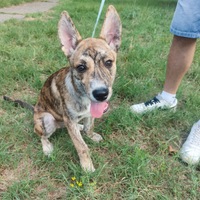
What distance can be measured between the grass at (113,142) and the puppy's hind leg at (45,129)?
0.29 ft

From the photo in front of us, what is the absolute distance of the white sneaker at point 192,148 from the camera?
2033 millimetres

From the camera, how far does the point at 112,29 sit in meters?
2.04

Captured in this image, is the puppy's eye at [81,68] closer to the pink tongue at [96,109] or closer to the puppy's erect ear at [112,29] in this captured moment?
the pink tongue at [96,109]

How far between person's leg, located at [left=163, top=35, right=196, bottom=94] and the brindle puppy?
3.28ft

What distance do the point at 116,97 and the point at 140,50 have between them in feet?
6.06

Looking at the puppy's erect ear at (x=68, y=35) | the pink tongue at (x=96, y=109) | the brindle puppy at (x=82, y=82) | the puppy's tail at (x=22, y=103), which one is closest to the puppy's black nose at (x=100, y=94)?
the brindle puppy at (x=82, y=82)

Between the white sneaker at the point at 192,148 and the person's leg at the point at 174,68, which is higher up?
the person's leg at the point at 174,68

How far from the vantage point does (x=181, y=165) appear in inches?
79.4

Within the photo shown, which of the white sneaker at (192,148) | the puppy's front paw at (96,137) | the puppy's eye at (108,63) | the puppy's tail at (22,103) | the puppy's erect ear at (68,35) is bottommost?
the puppy's front paw at (96,137)

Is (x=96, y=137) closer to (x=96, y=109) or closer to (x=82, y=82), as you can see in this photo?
(x=96, y=109)

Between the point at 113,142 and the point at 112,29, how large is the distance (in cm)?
146

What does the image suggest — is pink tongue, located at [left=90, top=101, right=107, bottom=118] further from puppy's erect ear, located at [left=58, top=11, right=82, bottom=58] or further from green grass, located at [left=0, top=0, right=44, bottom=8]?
green grass, located at [left=0, top=0, right=44, bottom=8]

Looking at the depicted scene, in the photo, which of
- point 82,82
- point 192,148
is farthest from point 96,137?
point 192,148

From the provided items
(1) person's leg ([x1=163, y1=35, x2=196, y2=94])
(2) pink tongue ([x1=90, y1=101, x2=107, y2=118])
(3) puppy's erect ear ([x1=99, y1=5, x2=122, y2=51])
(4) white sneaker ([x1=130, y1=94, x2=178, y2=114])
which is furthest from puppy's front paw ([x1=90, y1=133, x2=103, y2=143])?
(1) person's leg ([x1=163, y1=35, x2=196, y2=94])
